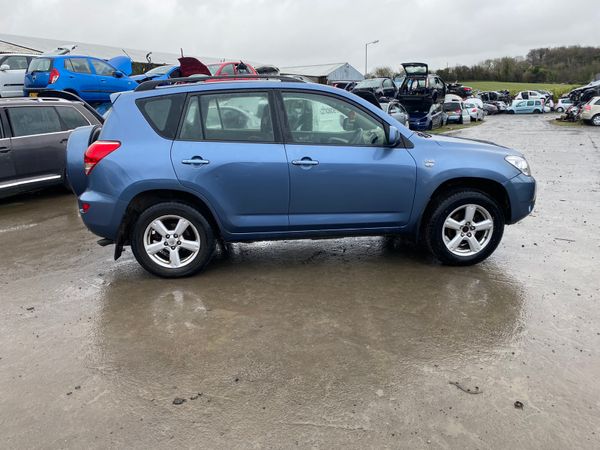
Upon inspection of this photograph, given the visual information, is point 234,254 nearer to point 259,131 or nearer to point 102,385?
point 259,131

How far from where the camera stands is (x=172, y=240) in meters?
4.41

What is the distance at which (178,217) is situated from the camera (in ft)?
14.3

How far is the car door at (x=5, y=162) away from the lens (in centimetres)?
731

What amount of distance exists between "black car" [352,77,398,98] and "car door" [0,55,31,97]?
12805mm

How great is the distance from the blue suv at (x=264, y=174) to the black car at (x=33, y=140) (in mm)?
3577

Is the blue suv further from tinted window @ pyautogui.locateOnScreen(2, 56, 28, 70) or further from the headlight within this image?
tinted window @ pyautogui.locateOnScreen(2, 56, 28, 70)

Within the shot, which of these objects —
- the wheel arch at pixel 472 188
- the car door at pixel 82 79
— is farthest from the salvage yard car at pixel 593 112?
the wheel arch at pixel 472 188

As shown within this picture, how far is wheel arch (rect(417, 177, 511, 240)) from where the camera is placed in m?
4.58

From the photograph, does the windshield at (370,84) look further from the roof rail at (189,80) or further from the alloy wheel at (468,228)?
the alloy wheel at (468,228)

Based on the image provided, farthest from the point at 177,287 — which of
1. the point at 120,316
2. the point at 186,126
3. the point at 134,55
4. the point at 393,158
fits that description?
the point at 134,55

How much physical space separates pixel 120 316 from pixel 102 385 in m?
0.97

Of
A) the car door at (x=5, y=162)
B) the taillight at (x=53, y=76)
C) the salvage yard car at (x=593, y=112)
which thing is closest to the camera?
the car door at (x=5, y=162)

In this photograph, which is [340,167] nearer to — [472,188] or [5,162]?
[472,188]

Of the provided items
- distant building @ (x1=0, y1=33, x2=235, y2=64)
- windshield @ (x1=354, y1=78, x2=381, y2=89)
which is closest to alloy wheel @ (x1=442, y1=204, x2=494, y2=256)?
windshield @ (x1=354, y1=78, x2=381, y2=89)
